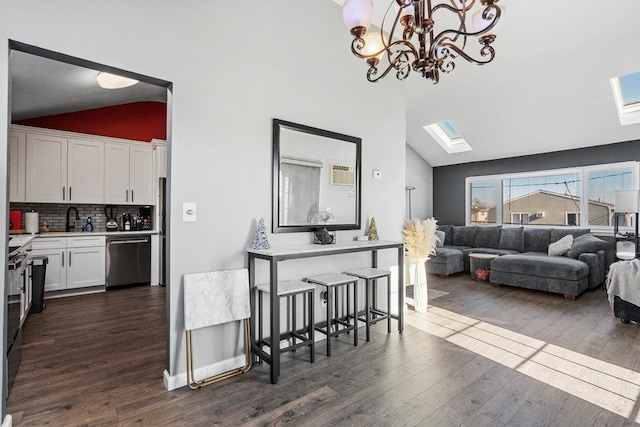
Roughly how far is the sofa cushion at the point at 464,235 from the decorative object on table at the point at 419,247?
350 centimetres

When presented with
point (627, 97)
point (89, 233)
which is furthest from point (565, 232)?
point (89, 233)

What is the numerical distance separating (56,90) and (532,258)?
22.2 ft

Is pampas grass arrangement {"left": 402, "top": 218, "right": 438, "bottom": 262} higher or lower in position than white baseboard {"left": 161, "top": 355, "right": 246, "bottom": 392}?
higher

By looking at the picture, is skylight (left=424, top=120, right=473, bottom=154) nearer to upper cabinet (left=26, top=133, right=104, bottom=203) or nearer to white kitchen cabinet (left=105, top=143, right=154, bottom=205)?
white kitchen cabinet (left=105, top=143, right=154, bottom=205)

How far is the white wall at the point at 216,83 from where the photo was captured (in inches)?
80.0

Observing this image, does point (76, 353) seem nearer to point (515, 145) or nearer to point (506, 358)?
point (506, 358)

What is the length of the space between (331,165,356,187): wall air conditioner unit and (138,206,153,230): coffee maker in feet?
12.7

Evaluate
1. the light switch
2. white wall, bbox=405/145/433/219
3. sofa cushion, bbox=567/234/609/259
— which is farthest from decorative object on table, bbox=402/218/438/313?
white wall, bbox=405/145/433/219

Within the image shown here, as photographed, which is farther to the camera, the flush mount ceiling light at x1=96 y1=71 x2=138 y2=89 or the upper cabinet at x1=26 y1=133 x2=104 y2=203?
the upper cabinet at x1=26 y1=133 x2=104 y2=203

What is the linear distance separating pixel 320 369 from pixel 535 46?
4610 millimetres

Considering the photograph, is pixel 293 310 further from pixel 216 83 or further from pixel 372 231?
pixel 216 83

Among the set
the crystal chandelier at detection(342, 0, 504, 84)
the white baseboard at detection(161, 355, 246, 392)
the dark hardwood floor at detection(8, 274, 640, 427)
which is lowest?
the dark hardwood floor at detection(8, 274, 640, 427)

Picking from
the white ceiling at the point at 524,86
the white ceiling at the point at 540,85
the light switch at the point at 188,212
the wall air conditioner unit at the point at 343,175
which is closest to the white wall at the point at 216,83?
the light switch at the point at 188,212

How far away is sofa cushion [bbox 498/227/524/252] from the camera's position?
6.45 meters
